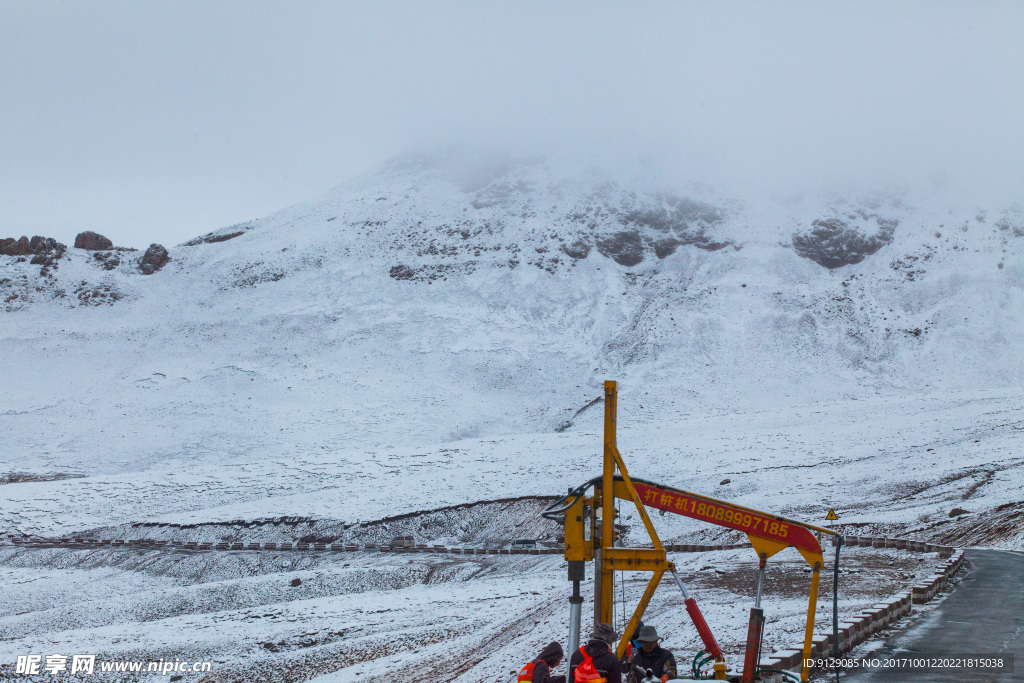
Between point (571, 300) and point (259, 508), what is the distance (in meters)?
45.9

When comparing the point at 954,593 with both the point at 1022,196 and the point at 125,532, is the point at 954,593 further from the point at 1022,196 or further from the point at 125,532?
the point at 1022,196

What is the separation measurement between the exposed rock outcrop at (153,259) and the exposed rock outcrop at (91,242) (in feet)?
21.7

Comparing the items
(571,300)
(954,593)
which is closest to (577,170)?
(571,300)

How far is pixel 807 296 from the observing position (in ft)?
260

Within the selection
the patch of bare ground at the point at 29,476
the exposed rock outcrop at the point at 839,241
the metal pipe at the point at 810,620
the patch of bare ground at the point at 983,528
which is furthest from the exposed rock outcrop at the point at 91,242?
the metal pipe at the point at 810,620

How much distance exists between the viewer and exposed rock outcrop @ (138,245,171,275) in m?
87.4

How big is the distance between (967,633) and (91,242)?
3795 inches

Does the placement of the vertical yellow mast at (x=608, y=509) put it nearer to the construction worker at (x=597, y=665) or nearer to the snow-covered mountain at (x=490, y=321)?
the construction worker at (x=597, y=665)

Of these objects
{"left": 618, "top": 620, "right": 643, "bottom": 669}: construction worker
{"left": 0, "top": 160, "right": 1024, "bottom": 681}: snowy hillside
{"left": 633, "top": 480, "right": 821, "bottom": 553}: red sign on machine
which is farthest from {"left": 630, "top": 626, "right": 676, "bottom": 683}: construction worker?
{"left": 0, "top": 160, "right": 1024, "bottom": 681}: snowy hillside

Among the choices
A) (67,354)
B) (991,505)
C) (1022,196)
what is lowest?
(991,505)

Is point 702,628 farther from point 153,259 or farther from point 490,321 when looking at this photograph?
point 153,259

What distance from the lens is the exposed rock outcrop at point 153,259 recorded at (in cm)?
8744

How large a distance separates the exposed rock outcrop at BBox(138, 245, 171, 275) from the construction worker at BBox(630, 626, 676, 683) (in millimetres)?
86018

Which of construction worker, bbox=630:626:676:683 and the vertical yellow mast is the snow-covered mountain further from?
construction worker, bbox=630:626:676:683
